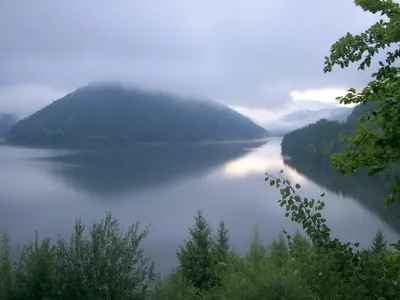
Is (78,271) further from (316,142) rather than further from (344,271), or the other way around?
(316,142)

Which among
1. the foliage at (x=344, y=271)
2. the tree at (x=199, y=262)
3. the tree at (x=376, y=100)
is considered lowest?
the tree at (x=199, y=262)

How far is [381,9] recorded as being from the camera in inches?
160

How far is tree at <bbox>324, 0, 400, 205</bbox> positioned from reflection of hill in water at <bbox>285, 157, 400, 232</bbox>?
45.6 m

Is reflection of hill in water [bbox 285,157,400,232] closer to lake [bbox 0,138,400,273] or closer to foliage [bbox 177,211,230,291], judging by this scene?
lake [bbox 0,138,400,273]

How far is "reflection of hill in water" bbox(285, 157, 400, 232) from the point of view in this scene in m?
51.7

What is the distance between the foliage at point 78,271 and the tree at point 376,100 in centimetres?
1163

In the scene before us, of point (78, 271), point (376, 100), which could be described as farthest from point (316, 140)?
point (376, 100)

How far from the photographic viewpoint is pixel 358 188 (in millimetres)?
69625

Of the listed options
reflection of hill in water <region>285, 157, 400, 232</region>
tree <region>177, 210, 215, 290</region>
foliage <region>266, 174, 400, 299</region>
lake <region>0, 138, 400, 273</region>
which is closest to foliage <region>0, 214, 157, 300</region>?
tree <region>177, 210, 215, 290</region>

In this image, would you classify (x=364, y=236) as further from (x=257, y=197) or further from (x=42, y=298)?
(x=42, y=298)

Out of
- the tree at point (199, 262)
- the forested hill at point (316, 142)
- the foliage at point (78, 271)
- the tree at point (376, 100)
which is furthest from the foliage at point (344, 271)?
the forested hill at point (316, 142)

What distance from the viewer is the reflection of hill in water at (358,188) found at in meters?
51.7

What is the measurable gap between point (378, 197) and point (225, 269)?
172 feet

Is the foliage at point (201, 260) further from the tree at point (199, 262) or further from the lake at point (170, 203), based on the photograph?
the lake at point (170, 203)
